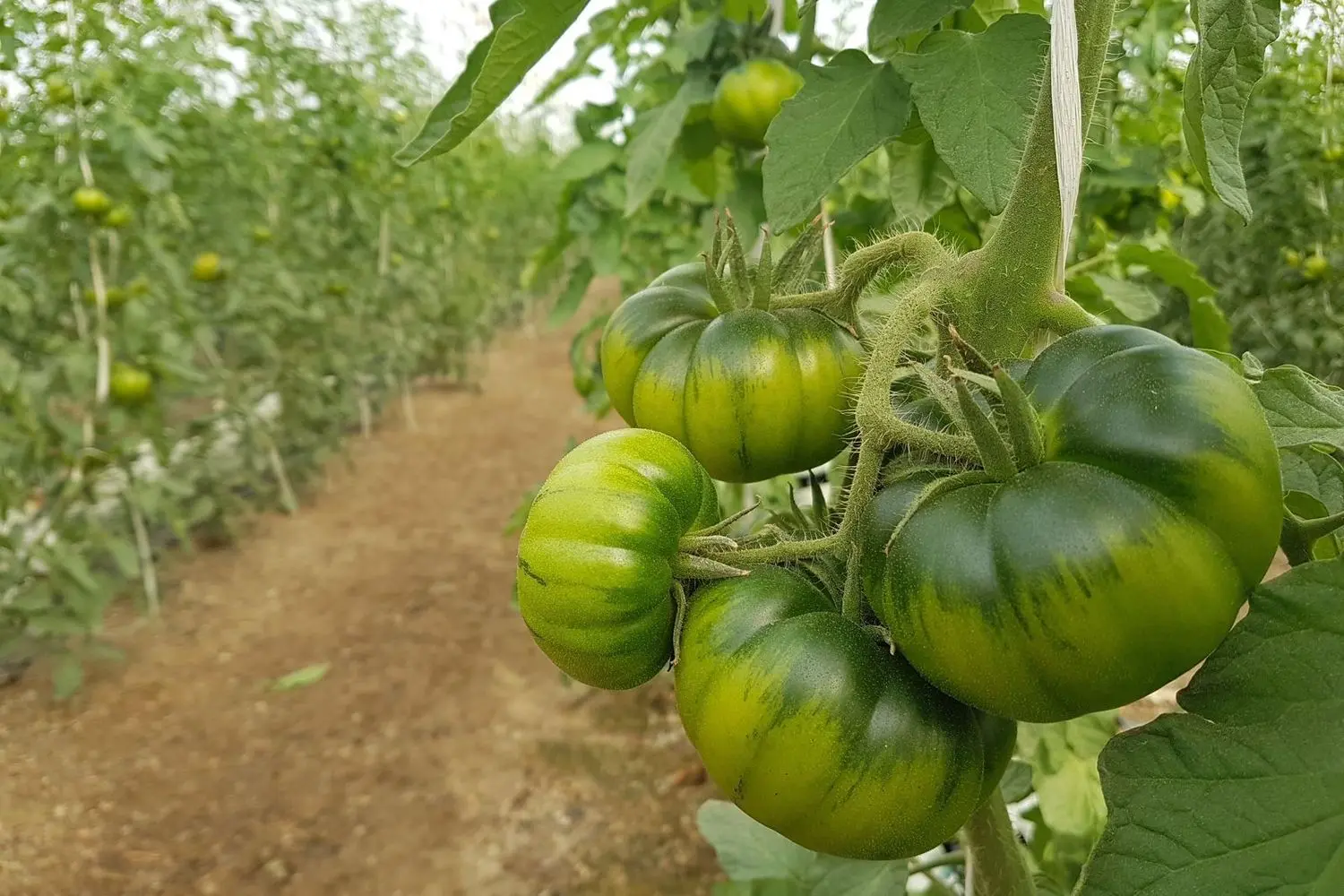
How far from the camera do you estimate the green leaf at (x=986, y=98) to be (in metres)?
0.70

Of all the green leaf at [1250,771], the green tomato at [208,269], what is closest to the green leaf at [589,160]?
the green leaf at [1250,771]

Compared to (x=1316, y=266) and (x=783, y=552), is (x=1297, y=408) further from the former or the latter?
(x=1316, y=266)

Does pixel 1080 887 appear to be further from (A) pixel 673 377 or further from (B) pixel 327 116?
(B) pixel 327 116

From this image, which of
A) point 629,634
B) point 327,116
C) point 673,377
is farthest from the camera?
point 327,116

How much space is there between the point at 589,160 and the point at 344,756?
2.37 m

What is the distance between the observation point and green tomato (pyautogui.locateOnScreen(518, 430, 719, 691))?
0.66 meters

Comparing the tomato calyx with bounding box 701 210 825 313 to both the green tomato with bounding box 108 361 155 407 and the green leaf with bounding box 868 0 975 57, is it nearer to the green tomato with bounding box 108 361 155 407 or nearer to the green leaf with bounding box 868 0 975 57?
the green leaf with bounding box 868 0 975 57

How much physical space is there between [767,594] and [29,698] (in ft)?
13.3

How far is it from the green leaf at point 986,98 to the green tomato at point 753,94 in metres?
0.64

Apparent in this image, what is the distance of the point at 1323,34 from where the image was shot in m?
2.10

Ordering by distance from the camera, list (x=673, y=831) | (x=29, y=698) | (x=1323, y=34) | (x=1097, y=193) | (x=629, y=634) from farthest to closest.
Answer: (x=29, y=698) → (x=673, y=831) → (x=1097, y=193) → (x=1323, y=34) → (x=629, y=634)

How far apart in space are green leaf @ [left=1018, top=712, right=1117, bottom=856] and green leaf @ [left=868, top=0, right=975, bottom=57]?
3.93ft

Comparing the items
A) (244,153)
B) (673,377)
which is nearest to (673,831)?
(673,377)

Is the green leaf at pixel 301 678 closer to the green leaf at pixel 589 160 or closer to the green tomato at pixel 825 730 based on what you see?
the green leaf at pixel 589 160
